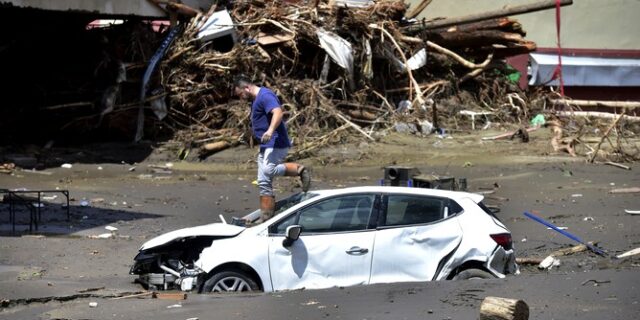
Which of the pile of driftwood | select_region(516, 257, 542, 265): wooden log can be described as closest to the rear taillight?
select_region(516, 257, 542, 265): wooden log

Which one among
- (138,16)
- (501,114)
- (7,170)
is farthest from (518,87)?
(7,170)

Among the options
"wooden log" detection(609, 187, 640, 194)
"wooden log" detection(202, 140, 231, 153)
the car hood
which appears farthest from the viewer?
"wooden log" detection(202, 140, 231, 153)

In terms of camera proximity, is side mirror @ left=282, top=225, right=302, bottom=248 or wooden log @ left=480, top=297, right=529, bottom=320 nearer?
wooden log @ left=480, top=297, right=529, bottom=320

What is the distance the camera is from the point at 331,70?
21.6 m

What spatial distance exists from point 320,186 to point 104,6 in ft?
19.1

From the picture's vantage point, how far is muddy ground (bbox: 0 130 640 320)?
28.2 ft

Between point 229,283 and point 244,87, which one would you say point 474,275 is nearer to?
point 229,283

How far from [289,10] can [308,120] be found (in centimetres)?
262

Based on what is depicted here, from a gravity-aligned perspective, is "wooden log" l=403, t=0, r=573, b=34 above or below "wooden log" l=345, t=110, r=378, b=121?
above

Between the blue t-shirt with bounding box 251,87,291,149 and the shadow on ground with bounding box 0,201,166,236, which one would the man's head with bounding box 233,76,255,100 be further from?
the shadow on ground with bounding box 0,201,166,236

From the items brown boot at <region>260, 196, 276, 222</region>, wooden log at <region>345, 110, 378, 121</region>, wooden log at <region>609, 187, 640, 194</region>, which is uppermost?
wooden log at <region>345, 110, 378, 121</region>

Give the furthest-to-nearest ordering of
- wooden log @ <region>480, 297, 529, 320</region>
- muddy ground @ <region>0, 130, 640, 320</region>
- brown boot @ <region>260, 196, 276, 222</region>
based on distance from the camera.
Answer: brown boot @ <region>260, 196, 276, 222</region>
muddy ground @ <region>0, 130, 640, 320</region>
wooden log @ <region>480, 297, 529, 320</region>

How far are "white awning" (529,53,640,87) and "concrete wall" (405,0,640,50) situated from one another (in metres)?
0.59

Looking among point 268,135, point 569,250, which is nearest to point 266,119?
point 268,135
